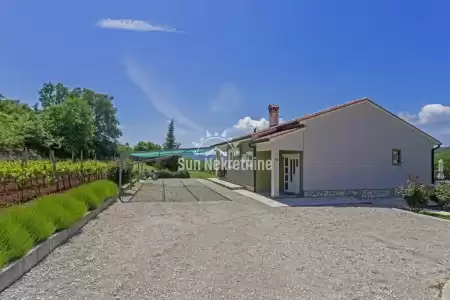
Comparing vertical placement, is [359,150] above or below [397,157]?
above

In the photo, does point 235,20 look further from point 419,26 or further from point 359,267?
point 359,267

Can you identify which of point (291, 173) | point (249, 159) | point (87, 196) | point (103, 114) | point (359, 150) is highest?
point (103, 114)

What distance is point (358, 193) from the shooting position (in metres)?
21.4

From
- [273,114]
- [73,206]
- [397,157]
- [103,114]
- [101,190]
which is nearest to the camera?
[73,206]

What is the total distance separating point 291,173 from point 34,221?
55.1ft

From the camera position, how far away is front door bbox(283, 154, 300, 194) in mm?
21394

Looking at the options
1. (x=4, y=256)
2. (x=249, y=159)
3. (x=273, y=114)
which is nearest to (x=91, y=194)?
(x=4, y=256)

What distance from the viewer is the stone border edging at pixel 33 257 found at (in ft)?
19.1

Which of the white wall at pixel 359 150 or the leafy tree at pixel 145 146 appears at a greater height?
the leafy tree at pixel 145 146

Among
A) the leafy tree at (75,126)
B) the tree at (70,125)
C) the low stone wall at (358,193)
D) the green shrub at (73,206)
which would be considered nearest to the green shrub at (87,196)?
the green shrub at (73,206)

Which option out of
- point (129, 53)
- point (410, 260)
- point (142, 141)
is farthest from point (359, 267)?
point (142, 141)

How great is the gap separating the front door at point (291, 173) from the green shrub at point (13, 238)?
16.3 meters

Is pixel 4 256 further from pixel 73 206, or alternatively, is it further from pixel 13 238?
pixel 73 206

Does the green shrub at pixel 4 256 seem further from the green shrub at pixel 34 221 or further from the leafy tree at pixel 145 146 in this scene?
the leafy tree at pixel 145 146
